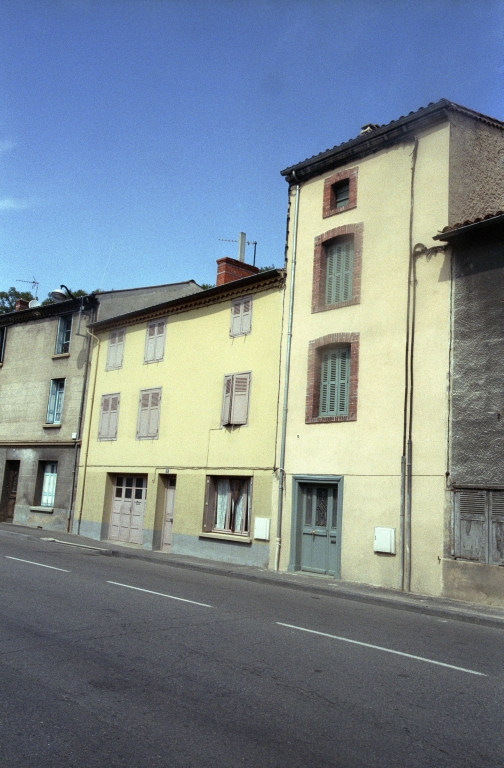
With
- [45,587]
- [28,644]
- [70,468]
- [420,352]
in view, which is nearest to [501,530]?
[420,352]

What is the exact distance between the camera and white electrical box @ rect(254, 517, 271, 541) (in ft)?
56.9

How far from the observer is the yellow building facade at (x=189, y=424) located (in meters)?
18.3

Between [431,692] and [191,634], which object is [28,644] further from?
[431,692]

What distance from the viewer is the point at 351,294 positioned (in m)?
16.7

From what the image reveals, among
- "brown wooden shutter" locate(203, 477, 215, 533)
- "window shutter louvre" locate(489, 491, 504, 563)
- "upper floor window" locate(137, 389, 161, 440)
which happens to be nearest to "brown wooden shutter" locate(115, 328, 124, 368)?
"upper floor window" locate(137, 389, 161, 440)

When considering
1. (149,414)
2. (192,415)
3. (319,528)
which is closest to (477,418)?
(319,528)

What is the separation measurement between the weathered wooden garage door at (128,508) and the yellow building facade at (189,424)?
0.11 feet

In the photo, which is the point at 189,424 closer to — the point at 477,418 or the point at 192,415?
the point at 192,415

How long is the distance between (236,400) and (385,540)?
20.2 ft

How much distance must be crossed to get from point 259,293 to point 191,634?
40.3 feet

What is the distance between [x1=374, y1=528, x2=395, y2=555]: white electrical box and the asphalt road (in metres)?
3.54

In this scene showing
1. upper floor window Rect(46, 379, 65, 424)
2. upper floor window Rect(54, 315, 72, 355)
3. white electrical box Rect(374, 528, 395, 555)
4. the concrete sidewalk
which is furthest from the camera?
upper floor window Rect(54, 315, 72, 355)

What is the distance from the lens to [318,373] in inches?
674

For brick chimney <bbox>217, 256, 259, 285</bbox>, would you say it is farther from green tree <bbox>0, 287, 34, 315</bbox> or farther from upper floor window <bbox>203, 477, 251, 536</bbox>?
green tree <bbox>0, 287, 34, 315</bbox>
